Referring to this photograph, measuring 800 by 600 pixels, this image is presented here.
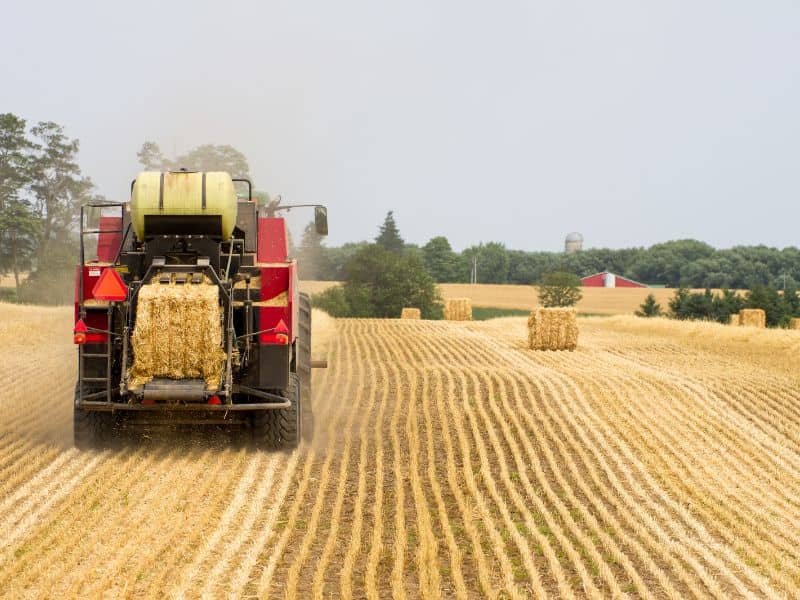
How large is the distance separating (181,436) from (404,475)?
2825 millimetres

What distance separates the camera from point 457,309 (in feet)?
159

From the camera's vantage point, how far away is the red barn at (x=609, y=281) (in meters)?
109

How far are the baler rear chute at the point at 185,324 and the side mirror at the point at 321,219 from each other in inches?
42.9

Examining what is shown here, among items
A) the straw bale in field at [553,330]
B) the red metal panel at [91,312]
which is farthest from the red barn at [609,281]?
the red metal panel at [91,312]

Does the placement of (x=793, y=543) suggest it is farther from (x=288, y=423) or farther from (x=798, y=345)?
(x=798, y=345)

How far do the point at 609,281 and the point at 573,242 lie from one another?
2491 cm

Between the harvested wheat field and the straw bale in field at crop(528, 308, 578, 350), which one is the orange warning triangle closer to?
the harvested wheat field

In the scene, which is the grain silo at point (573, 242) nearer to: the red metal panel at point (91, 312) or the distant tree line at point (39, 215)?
the distant tree line at point (39, 215)

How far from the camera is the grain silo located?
133 metres

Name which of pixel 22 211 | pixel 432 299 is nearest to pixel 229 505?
pixel 22 211

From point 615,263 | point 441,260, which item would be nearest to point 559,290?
point 615,263

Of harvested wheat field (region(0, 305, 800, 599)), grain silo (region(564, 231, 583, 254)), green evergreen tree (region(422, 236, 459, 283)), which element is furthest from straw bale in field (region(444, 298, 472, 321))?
grain silo (region(564, 231, 583, 254))

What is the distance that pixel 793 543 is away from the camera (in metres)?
8.90

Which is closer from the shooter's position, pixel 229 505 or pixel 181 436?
pixel 229 505
